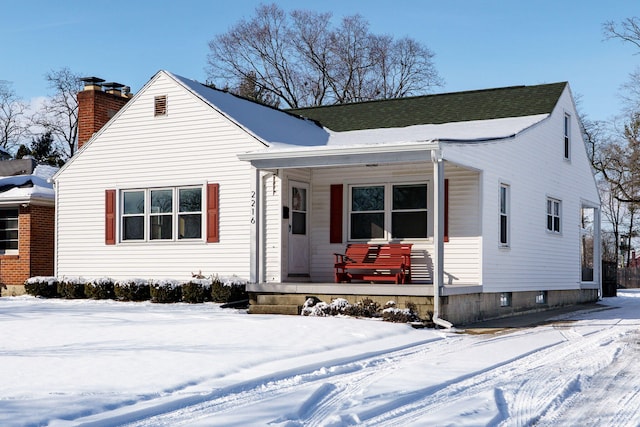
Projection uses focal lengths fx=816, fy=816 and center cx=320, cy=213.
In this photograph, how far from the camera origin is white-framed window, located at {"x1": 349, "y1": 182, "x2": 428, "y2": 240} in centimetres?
1714

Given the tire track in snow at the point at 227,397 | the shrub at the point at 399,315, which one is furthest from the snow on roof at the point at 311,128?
the tire track in snow at the point at 227,397

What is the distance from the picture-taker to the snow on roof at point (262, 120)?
18.4 metres

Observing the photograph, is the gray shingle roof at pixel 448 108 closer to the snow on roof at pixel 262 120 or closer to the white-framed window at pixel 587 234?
the snow on roof at pixel 262 120

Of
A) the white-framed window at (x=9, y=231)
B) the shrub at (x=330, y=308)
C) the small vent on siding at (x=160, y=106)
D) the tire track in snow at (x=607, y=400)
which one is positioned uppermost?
the small vent on siding at (x=160, y=106)

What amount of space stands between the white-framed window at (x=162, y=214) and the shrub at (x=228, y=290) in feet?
5.16

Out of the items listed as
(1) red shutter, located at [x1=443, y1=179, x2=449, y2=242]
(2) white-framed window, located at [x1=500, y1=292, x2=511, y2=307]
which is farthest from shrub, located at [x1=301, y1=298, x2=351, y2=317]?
(2) white-framed window, located at [x1=500, y1=292, x2=511, y2=307]

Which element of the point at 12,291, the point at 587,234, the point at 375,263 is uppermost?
the point at 587,234

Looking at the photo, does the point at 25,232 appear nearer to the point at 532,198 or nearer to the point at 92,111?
the point at 92,111

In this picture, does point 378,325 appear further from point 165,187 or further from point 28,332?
point 165,187

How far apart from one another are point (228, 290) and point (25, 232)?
7.97m

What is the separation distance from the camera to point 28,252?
73.4ft

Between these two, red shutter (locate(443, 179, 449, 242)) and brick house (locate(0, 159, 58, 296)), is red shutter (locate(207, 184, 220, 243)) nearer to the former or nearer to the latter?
red shutter (locate(443, 179, 449, 242))

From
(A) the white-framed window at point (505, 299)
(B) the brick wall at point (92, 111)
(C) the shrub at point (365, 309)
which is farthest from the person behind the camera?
(B) the brick wall at point (92, 111)

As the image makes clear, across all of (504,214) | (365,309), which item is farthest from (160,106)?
(504,214)
